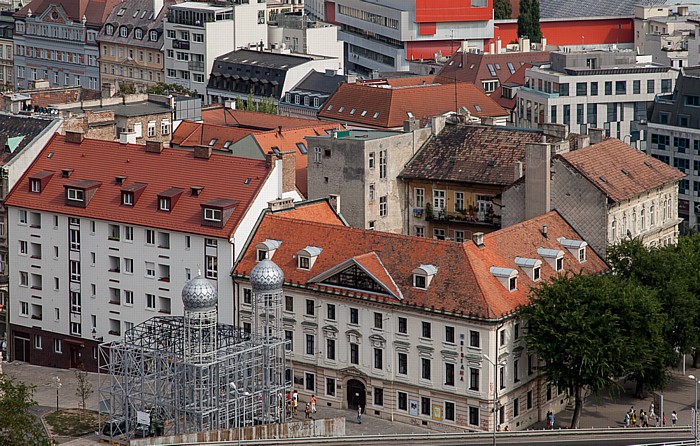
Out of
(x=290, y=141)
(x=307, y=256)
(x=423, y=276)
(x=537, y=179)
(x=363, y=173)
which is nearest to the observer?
(x=423, y=276)

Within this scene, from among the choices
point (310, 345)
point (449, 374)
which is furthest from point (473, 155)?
point (449, 374)

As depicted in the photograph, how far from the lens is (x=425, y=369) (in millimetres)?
149250

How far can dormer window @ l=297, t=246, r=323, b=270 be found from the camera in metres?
155

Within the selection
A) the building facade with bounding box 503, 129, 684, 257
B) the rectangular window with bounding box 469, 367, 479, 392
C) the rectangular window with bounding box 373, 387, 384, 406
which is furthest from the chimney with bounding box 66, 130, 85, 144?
the rectangular window with bounding box 469, 367, 479, 392

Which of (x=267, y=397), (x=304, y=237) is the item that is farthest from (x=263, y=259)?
(x=267, y=397)

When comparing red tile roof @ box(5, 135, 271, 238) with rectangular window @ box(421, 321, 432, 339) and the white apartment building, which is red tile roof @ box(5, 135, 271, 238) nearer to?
Answer: the white apartment building

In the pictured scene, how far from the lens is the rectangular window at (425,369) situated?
149000 millimetres

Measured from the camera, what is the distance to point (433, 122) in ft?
599

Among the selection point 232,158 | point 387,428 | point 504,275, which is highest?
point 232,158

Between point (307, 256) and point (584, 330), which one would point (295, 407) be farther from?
point (584, 330)

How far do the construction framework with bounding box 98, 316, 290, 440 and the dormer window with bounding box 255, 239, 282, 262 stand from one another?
37.0 feet

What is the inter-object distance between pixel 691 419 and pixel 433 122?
152 ft

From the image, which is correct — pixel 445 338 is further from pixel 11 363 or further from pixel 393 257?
pixel 11 363

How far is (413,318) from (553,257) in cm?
1481
